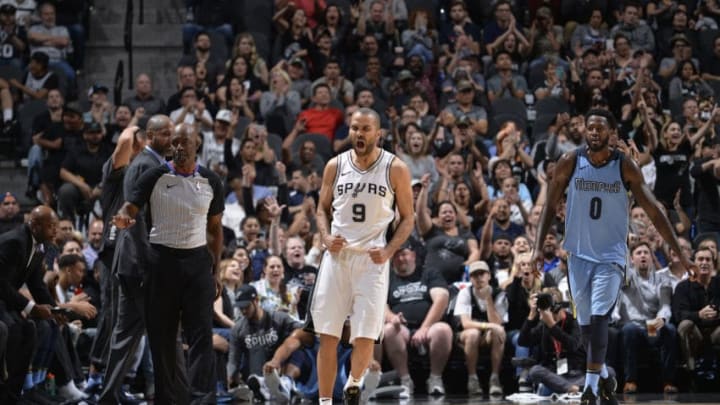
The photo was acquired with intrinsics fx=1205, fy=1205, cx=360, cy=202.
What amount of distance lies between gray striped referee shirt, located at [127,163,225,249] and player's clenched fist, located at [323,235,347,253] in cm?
89

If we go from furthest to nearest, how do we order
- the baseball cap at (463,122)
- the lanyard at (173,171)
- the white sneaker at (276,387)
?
the baseball cap at (463,122)
the white sneaker at (276,387)
the lanyard at (173,171)

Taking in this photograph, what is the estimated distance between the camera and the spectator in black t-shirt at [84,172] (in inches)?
562

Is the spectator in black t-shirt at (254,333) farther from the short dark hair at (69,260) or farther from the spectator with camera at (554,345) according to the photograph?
the spectator with camera at (554,345)

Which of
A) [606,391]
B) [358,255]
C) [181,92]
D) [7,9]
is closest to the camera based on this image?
[358,255]

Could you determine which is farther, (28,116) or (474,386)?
(28,116)

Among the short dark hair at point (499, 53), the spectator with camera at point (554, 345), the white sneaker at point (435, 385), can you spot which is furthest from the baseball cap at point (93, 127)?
the spectator with camera at point (554, 345)

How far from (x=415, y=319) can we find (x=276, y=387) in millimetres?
1865

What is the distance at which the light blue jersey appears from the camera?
8.69 meters

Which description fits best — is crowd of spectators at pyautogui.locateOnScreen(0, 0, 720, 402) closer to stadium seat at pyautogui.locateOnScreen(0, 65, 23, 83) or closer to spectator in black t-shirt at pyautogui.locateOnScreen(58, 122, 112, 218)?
spectator in black t-shirt at pyautogui.locateOnScreen(58, 122, 112, 218)

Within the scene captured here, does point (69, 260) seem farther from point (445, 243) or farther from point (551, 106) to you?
point (551, 106)

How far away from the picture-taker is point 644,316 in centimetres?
1269

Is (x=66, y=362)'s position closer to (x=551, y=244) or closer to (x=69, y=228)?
(x=69, y=228)

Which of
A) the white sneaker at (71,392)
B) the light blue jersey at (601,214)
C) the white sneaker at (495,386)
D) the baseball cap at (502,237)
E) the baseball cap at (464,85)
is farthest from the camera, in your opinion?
the baseball cap at (464,85)

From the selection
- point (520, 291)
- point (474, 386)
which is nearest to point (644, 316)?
point (520, 291)
